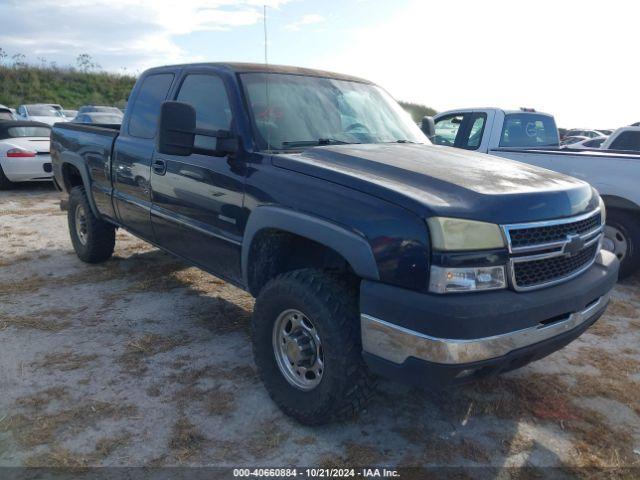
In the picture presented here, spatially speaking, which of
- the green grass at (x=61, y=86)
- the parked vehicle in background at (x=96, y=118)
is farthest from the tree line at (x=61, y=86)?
the parked vehicle in background at (x=96, y=118)

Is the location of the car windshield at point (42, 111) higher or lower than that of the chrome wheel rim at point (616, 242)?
higher

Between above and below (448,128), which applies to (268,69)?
above

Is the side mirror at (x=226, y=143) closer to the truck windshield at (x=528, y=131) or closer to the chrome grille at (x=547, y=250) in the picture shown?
the chrome grille at (x=547, y=250)

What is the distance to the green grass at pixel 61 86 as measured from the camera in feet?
110

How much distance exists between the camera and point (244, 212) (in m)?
3.18

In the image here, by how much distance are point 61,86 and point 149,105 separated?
3659 centimetres

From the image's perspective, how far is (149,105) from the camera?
14.7ft

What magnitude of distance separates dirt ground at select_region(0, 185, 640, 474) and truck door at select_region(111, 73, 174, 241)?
80 centimetres

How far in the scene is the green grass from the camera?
33438 millimetres

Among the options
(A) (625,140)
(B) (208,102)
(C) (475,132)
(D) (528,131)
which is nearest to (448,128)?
(C) (475,132)

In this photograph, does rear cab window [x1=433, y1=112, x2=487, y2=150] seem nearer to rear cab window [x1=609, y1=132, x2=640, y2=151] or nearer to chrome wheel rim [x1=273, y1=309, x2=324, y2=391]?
rear cab window [x1=609, y1=132, x2=640, y2=151]

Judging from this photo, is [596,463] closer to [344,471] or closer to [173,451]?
[344,471]

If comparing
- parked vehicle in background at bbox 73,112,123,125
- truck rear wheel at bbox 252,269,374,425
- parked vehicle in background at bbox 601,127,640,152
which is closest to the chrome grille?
truck rear wheel at bbox 252,269,374,425

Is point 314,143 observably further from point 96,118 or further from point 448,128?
point 96,118
